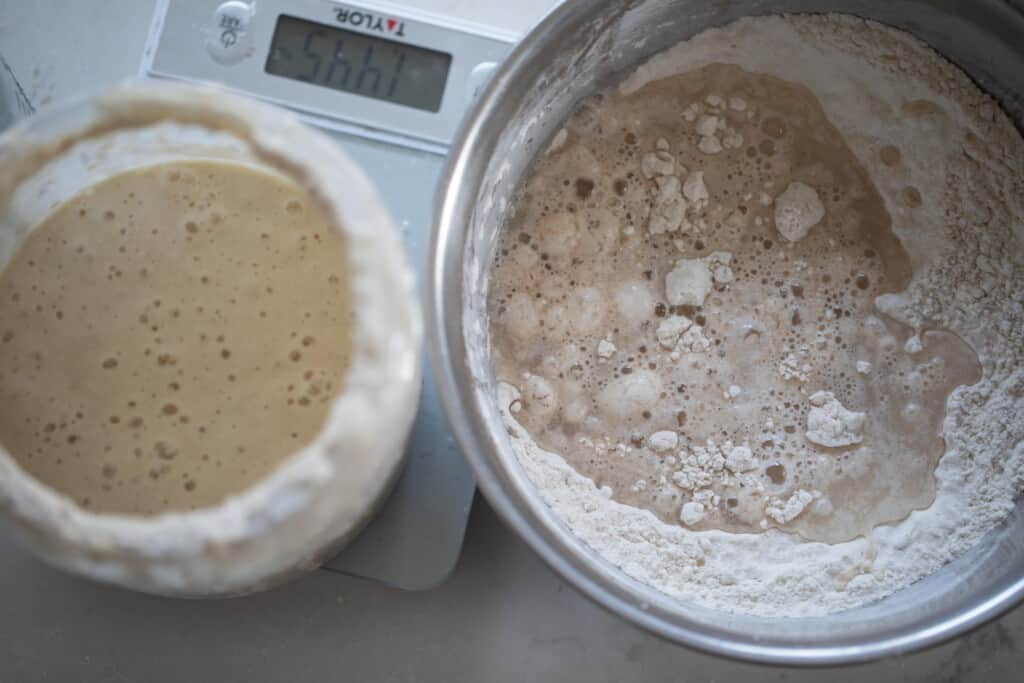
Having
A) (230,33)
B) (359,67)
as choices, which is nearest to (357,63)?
(359,67)

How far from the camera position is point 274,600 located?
86 centimetres

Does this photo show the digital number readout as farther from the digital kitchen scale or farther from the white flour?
the white flour

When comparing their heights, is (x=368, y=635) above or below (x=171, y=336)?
below

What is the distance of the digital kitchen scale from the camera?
2.67 feet

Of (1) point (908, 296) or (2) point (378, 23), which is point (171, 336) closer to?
(2) point (378, 23)

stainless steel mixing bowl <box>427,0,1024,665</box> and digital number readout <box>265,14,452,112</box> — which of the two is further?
digital number readout <box>265,14,452,112</box>

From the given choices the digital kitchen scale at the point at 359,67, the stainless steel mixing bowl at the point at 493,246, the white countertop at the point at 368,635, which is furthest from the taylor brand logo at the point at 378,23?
the white countertop at the point at 368,635

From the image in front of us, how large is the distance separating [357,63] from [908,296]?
54 cm

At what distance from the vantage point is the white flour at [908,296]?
30.7 inches

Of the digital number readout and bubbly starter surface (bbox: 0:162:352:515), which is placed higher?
the digital number readout

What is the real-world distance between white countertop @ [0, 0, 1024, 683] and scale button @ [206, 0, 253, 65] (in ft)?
1.54

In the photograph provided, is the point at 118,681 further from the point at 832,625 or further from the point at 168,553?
the point at 832,625

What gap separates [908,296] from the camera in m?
0.85

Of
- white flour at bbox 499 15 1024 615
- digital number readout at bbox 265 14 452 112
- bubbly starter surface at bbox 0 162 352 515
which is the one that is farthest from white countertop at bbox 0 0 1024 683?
digital number readout at bbox 265 14 452 112
